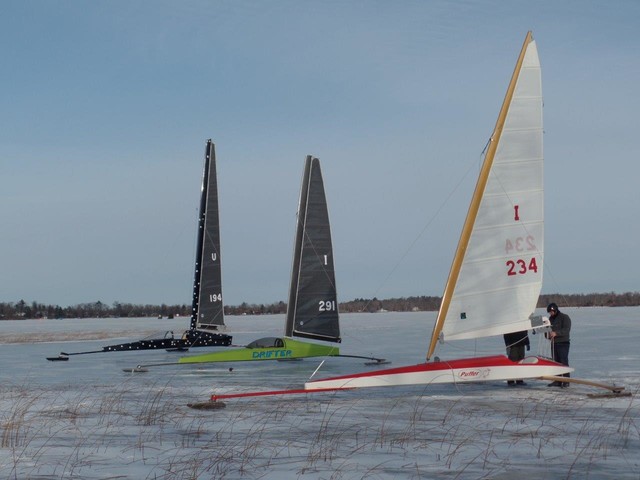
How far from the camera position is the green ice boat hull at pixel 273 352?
23984 millimetres

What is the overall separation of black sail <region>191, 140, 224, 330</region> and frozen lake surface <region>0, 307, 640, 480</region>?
33.5 ft

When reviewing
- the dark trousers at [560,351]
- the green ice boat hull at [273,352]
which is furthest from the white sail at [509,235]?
the green ice boat hull at [273,352]

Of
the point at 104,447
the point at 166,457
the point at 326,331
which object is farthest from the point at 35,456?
the point at 326,331

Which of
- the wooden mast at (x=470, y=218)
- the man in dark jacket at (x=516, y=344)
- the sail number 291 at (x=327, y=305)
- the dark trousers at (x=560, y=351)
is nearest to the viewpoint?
the wooden mast at (x=470, y=218)

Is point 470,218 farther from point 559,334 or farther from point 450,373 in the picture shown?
point 559,334

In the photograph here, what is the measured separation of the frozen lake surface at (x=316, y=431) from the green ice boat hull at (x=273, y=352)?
134 inches

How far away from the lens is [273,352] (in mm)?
24406

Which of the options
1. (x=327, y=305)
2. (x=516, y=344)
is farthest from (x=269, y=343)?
(x=516, y=344)

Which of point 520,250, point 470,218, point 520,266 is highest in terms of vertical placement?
point 470,218

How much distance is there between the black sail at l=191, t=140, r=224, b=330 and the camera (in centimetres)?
3064

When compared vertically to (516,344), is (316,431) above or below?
below

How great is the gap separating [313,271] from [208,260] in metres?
6.74

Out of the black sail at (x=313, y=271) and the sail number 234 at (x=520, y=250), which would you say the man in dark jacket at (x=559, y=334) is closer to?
the sail number 234 at (x=520, y=250)

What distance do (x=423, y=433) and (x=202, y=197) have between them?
20829 millimetres
